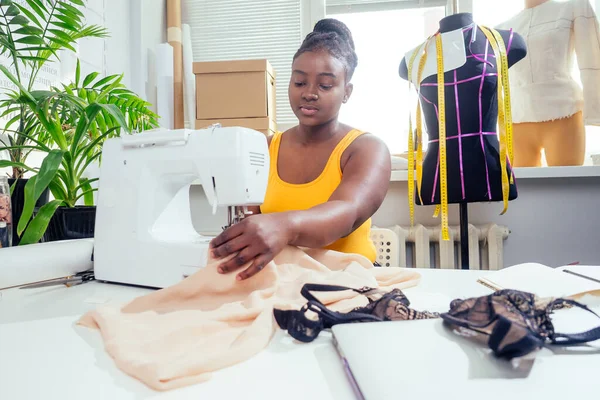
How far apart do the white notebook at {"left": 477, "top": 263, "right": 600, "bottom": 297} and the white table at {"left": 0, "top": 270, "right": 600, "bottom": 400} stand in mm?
134

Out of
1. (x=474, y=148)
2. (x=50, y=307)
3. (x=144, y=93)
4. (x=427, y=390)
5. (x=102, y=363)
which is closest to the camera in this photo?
(x=427, y=390)

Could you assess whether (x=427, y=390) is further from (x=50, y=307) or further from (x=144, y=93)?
(x=144, y=93)

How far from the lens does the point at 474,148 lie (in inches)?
55.5

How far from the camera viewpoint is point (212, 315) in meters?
0.49

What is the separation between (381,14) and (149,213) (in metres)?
2.04

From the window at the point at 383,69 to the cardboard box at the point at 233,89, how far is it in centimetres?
57

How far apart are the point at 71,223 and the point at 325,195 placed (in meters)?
0.65

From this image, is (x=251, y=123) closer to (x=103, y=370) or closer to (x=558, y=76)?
(x=558, y=76)

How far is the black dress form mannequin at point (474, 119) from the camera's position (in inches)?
55.0

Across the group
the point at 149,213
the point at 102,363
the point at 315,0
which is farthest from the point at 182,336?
the point at 315,0

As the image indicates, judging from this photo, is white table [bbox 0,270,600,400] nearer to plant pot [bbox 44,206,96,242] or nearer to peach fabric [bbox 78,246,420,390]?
peach fabric [bbox 78,246,420,390]

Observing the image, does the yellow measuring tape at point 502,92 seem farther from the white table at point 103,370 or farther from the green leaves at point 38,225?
the green leaves at point 38,225

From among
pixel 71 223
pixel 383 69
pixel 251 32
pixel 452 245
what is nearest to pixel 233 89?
pixel 251 32

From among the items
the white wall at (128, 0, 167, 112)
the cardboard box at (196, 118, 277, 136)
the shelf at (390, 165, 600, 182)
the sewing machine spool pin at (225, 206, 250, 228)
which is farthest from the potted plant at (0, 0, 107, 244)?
the shelf at (390, 165, 600, 182)
